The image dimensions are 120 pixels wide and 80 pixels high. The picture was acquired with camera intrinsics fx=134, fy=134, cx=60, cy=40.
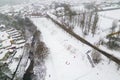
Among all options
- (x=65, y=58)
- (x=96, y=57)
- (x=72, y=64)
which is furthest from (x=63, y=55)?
(x=96, y=57)

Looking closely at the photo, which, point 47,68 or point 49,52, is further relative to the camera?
point 49,52

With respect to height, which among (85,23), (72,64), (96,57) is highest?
(85,23)

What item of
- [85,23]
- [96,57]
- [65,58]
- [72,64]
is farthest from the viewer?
[85,23]

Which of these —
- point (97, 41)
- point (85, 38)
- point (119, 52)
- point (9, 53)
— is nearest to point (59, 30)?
point (85, 38)

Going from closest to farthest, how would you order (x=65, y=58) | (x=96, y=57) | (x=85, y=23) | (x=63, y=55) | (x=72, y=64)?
(x=72, y=64) → (x=96, y=57) → (x=65, y=58) → (x=63, y=55) → (x=85, y=23)

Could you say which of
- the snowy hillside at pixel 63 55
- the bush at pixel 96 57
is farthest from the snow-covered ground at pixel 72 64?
the bush at pixel 96 57

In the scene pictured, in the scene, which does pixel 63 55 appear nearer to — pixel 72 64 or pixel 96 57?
pixel 72 64

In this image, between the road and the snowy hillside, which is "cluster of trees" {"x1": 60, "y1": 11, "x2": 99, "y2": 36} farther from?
A: the road

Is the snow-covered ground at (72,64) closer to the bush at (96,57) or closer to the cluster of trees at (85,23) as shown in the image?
the bush at (96,57)

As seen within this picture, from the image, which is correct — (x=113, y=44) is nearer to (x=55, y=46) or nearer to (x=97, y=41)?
(x=97, y=41)
